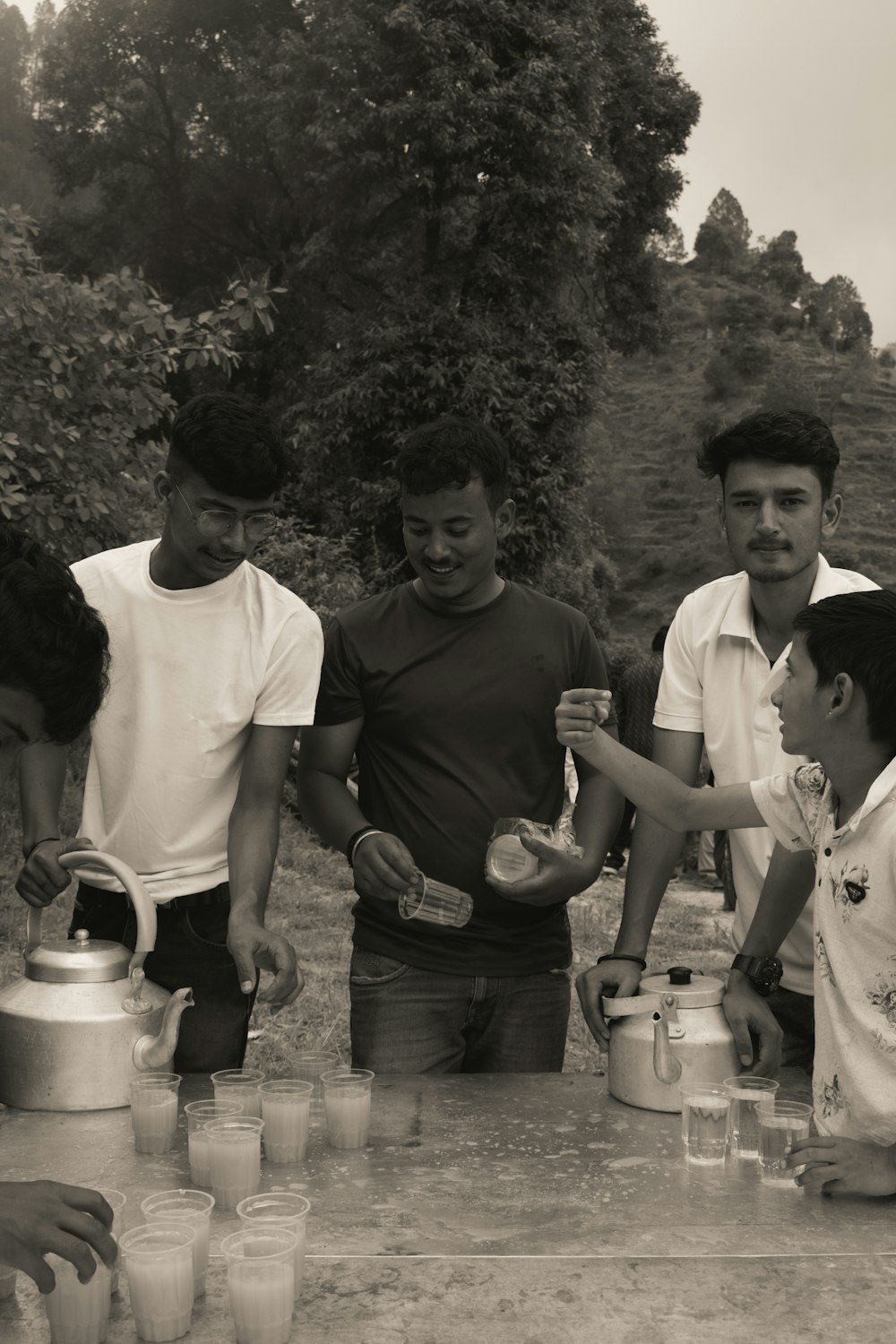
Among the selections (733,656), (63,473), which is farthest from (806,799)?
(63,473)

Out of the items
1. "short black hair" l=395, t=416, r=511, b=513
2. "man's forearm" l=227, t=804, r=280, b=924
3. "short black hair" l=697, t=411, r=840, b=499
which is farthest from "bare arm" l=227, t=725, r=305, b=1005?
"short black hair" l=697, t=411, r=840, b=499

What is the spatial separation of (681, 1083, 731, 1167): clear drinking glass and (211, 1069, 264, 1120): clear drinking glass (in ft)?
2.84

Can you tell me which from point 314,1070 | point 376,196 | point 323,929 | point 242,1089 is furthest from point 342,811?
point 376,196

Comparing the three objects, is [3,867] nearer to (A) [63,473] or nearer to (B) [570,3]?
(A) [63,473]

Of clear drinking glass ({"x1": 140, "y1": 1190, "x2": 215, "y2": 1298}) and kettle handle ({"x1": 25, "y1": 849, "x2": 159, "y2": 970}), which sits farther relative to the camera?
kettle handle ({"x1": 25, "y1": 849, "x2": 159, "y2": 970})

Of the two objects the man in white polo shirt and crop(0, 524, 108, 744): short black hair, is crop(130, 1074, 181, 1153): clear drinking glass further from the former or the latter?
the man in white polo shirt

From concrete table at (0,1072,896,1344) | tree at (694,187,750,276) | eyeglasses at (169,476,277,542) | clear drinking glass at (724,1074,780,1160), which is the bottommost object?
concrete table at (0,1072,896,1344)

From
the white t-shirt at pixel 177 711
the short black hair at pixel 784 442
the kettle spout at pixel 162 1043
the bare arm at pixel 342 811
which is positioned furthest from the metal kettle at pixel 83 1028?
the short black hair at pixel 784 442

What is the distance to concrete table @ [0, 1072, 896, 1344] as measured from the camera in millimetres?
1868

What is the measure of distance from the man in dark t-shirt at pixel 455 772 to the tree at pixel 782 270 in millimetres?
73573

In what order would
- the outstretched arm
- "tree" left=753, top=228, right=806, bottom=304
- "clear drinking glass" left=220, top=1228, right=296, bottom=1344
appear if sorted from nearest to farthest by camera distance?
"clear drinking glass" left=220, top=1228, right=296, bottom=1344
the outstretched arm
"tree" left=753, top=228, right=806, bottom=304

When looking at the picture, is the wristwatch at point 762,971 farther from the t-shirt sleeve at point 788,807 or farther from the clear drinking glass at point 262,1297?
the clear drinking glass at point 262,1297

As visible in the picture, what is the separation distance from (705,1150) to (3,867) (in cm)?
638

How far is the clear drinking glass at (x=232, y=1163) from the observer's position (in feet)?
7.51
